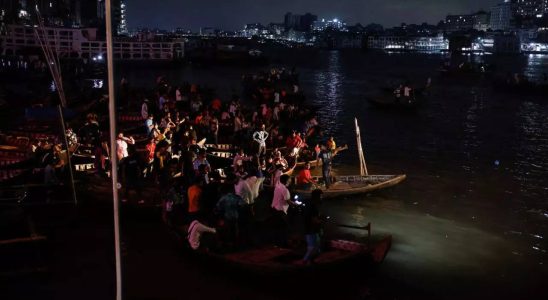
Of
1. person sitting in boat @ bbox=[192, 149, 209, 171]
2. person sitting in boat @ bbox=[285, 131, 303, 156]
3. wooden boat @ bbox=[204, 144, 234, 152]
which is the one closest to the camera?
person sitting in boat @ bbox=[192, 149, 209, 171]

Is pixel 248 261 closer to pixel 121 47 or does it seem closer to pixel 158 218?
pixel 158 218

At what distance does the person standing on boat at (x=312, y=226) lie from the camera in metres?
10.2

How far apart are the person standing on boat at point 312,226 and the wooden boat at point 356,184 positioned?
554 cm

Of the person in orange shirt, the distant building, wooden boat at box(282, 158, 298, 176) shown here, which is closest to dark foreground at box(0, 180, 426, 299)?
the person in orange shirt

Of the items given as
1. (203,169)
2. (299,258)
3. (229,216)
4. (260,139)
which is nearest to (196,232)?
(229,216)

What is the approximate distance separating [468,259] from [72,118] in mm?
17378

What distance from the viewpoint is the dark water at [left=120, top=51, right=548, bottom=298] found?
12500 mm

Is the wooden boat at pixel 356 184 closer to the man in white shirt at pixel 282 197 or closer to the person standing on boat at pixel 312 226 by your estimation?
the man in white shirt at pixel 282 197

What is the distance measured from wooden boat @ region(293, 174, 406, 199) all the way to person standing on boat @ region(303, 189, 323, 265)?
554cm

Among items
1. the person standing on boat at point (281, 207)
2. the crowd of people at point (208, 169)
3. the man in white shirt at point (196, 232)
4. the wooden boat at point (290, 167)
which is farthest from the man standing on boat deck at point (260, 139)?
the man in white shirt at point (196, 232)

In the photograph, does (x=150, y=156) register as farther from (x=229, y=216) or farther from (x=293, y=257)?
(x=293, y=257)

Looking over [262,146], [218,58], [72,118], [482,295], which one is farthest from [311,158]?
[218,58]

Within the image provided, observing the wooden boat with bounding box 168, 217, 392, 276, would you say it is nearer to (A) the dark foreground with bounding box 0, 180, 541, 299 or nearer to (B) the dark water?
(A) the dark foreground with bounding box 0, 180, 541, 299

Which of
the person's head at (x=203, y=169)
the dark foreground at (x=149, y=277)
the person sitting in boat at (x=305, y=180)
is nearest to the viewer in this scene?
the dark foreground at (x=149, y=277)
